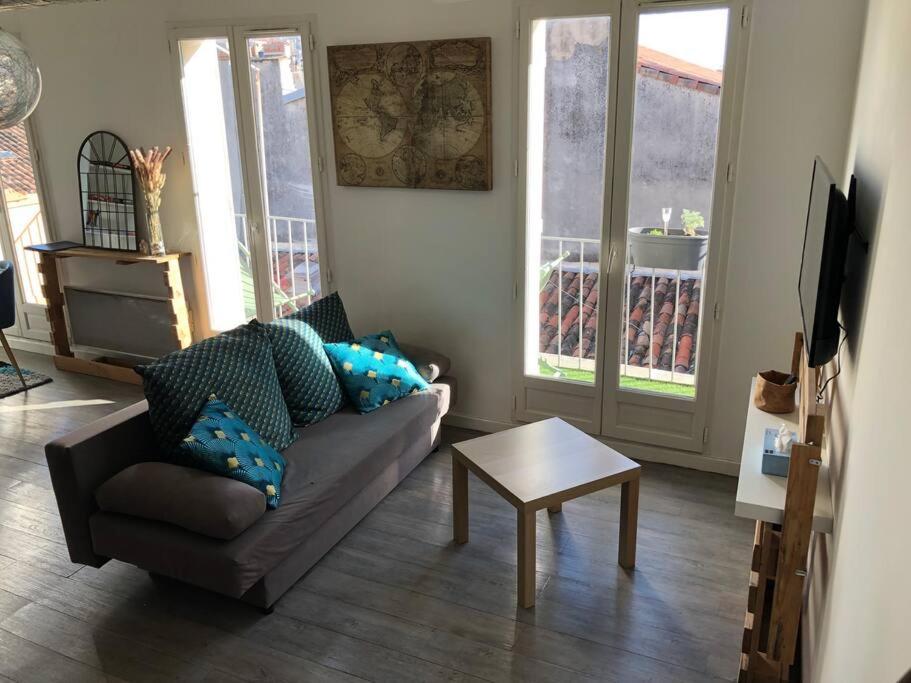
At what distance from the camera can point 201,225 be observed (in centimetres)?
467

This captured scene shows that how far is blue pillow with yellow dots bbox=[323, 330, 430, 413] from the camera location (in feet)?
11.6

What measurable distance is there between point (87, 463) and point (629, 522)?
2.02 metres

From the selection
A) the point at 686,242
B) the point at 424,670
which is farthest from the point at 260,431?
the point at 686,242

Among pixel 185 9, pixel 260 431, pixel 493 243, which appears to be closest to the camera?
pixel 260 431

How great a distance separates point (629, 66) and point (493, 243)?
42.1 inches

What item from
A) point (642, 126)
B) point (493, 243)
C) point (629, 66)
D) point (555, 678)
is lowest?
point (555, 678)

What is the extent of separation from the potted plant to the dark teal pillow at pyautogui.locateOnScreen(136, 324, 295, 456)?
1.79 m

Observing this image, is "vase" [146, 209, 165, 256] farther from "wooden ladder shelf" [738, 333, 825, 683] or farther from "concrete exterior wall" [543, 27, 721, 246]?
"wooden ladder shelf" [738, 333, 825, 683]

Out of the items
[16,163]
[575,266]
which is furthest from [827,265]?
[16,163]

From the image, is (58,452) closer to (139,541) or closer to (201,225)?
(139,541)

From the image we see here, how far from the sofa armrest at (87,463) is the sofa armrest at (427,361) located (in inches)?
56.0

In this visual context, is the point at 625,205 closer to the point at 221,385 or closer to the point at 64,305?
the point at 221,385

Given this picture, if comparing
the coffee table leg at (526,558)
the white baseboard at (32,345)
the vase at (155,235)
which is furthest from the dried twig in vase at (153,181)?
the coffee table leg at (526,558)

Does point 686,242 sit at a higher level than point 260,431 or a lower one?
higher
